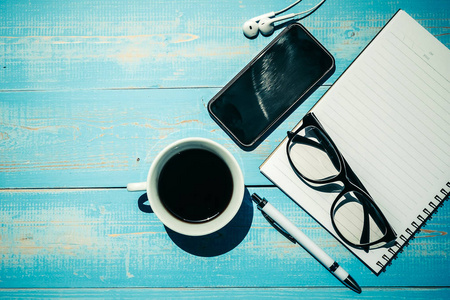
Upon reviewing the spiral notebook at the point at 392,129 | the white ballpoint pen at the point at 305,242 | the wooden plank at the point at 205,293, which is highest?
the spiral notebook at the point at 392,129

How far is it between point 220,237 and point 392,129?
0.33m

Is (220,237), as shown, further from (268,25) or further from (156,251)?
(268,25)

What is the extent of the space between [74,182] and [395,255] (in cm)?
55

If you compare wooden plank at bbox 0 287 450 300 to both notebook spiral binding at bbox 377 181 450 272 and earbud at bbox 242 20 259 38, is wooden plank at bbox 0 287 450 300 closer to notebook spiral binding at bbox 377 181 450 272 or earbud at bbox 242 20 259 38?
notebook spiral binding at bbox 377 181 450 272

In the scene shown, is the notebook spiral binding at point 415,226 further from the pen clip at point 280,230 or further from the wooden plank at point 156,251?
the pen clip at point 280,230

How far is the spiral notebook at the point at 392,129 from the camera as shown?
559mm

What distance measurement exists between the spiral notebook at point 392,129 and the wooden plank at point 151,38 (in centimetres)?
4

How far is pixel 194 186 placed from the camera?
0.54 metres

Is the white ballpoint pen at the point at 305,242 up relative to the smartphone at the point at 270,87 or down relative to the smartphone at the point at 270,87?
down

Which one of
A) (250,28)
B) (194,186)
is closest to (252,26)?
(250,28)

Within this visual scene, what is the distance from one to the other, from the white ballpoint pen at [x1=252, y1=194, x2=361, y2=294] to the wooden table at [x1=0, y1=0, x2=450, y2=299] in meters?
0.02

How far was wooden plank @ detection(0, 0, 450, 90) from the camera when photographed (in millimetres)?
586

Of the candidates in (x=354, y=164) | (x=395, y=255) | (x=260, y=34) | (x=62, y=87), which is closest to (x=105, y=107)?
(x=62, y=87)

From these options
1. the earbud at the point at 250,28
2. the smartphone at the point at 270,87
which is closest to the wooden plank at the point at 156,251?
the smartphone at the point at 270,87
